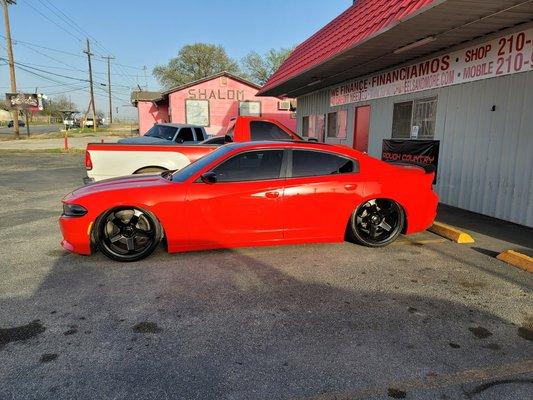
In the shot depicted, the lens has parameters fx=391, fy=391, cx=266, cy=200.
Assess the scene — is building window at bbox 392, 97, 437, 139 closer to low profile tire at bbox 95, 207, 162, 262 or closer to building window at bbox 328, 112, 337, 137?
building window at bbox 328, 112, 337, 137

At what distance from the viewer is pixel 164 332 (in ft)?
10.4

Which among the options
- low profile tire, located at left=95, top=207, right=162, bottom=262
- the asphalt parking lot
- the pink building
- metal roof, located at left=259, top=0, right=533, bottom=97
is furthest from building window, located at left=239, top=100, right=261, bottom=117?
low profile tire, located at left=95, top=207, right=162, bottom=262

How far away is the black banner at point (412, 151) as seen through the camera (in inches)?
338

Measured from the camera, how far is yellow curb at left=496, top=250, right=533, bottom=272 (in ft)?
15.1

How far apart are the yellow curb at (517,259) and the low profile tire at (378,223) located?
1.27 meters

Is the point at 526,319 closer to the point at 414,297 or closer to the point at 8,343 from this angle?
the point at 414,297

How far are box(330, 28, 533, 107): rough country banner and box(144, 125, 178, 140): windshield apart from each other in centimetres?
586

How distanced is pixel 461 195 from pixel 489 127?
4.76ft

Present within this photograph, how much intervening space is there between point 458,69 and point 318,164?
181 inches

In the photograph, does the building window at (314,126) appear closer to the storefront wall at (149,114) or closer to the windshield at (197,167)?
the windshield at (197,167)

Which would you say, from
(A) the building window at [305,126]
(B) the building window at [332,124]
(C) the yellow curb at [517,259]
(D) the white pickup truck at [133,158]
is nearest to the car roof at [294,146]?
(C) the yellow curb at [517,259]

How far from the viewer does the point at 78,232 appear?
4.59 m

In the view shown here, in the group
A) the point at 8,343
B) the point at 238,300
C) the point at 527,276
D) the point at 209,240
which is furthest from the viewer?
the point at 209,240

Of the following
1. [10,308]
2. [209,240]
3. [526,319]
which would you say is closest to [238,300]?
[209,240]
